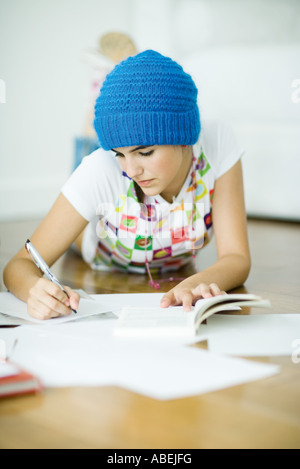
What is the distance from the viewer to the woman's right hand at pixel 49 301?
1029 mm

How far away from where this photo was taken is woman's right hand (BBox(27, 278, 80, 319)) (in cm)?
103

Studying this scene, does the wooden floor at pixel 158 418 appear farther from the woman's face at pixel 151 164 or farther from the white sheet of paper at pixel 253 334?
the woman's face at pixel 151 164

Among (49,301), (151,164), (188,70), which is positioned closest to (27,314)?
(49,301)

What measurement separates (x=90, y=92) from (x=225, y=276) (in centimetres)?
188

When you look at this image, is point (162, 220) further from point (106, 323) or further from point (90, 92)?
point (90, 92)

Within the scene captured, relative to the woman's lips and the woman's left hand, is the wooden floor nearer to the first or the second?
the woman's left hand

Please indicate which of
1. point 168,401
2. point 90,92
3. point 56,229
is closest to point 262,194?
point 90,92

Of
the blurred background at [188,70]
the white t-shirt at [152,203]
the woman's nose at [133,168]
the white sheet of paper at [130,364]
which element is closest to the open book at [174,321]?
the white sheet of paper at [130,364]

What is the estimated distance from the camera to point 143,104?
45.9 inches

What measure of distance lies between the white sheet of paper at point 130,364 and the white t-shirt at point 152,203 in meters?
0.49

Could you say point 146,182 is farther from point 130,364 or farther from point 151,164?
point 130,364

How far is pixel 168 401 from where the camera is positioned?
73cm

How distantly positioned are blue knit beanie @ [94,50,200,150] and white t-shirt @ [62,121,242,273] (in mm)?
157

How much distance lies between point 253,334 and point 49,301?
350 millimetres
